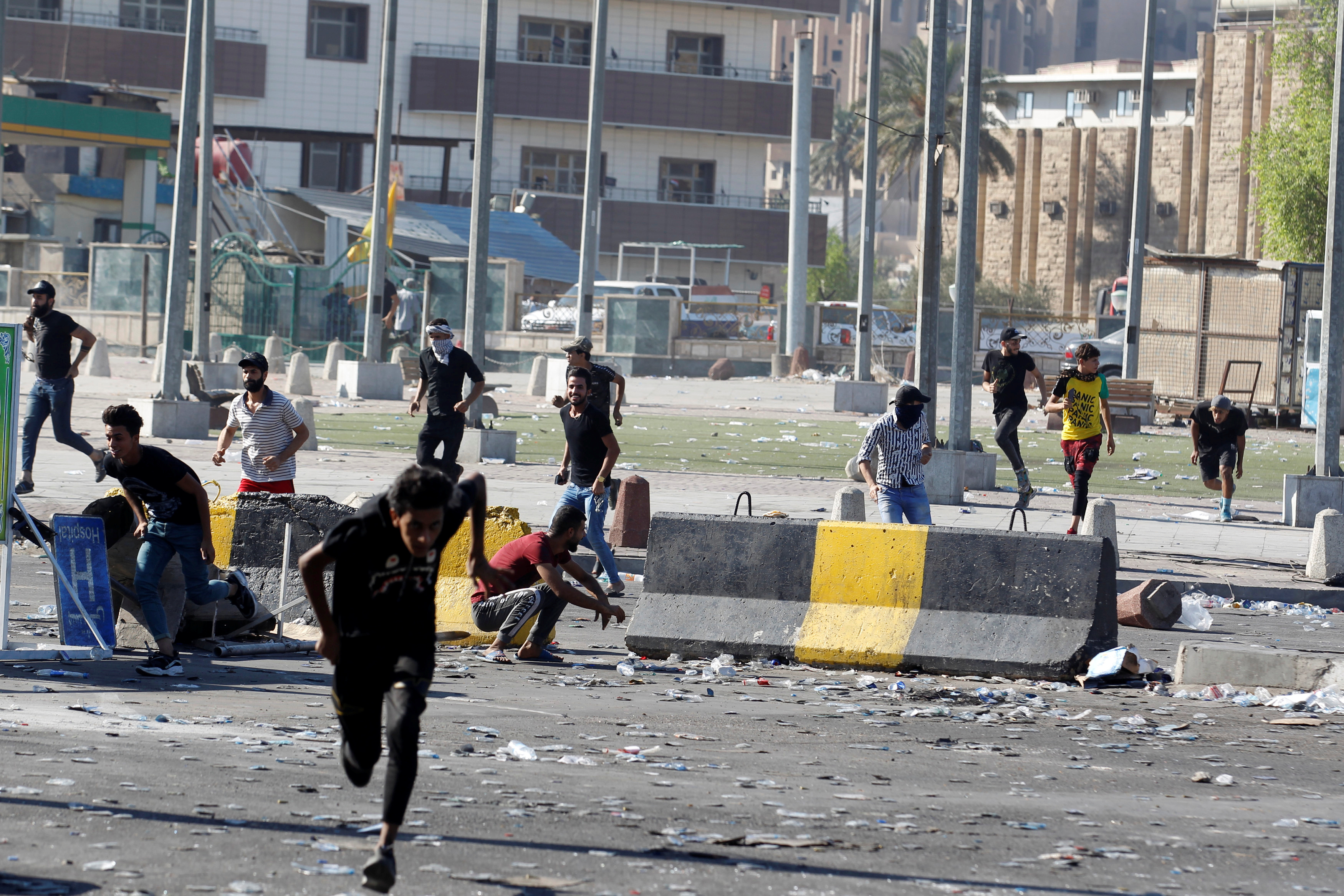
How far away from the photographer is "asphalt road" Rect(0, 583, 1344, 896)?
562cm

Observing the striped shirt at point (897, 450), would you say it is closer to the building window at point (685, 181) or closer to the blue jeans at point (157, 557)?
the blue jeans at point (157, 557)

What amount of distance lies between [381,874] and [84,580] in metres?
4.93

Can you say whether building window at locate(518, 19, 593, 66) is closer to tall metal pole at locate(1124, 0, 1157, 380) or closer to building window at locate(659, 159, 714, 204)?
building window at locate(659, 159, 714, 204)

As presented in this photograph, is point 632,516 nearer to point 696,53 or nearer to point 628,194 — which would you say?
point 628,194

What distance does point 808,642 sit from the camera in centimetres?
1024

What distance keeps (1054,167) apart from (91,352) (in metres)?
59.3

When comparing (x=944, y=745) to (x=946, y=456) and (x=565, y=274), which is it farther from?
(x=565, y=274)

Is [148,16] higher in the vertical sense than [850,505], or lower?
higher

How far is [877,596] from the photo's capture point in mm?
10273

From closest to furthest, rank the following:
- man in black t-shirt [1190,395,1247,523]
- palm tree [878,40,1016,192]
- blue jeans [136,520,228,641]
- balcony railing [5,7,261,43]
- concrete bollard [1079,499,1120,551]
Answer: blue jeans [136,520,228,641] < concrete bollard [1079,499,1120,551] < man in black t-shirt [1190,395,1247,523] < balcony railing [5,7,261,43] < palm tree [878,40,1016,192]

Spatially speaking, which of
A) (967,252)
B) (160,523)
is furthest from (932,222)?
(160,523)

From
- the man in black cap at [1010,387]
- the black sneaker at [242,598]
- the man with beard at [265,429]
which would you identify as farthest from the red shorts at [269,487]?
the man in black cap at [1010,387]

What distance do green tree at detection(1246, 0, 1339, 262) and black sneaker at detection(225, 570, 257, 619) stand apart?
3896 cm

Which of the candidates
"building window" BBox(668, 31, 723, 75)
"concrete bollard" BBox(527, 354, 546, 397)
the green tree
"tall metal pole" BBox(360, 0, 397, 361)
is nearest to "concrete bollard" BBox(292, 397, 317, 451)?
"tall metal pole" BBox(360, 0, 397, 361)
